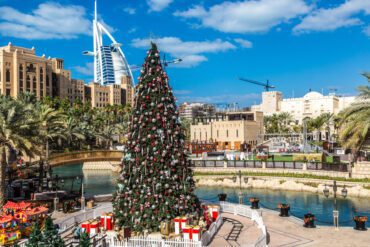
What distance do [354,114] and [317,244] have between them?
22.6m

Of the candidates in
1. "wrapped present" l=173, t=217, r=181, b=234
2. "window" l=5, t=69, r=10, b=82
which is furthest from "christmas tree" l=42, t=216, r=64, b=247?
"window" l=5, t=69, r=10, b=82

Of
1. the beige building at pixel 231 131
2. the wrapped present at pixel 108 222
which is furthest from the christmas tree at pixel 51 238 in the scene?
the beige building at pixel 231 131

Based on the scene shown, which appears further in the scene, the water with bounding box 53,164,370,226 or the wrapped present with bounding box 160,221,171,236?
the water with bounding box 53,164,370,226

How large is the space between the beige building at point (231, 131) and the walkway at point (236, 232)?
72053mm

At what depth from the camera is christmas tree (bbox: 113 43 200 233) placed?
18.9 meters

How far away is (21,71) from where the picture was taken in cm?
12588

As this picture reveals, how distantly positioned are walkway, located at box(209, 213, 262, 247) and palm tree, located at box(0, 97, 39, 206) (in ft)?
48.9

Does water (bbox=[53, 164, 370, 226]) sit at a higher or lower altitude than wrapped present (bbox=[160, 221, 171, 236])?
lower

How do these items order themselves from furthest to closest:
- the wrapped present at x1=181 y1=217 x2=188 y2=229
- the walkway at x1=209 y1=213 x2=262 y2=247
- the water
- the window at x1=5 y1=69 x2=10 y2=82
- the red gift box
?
the window at x1=5 y1=69 x2=10 y2=82 < the water < the walkway at x1=209 y1=213 x2=262 y2=247 < the wrapped present at x1=181 y1=217 x2=188 y2=229 < the red gift box

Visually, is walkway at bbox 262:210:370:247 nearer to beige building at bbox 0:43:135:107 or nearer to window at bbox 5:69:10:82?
beige building at bbox 0:43:135:107

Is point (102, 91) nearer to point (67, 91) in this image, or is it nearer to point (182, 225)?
point (67, 91)

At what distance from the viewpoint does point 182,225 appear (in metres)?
18.1

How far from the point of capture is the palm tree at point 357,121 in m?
36.0

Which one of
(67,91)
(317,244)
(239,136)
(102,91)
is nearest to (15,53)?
(67,91)
